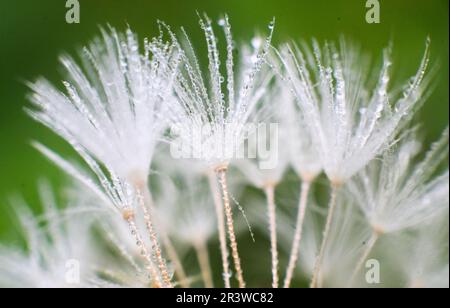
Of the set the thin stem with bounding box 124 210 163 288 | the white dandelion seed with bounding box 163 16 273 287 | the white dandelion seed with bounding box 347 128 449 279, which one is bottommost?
the thin stem with bounding box 124 210 163 288

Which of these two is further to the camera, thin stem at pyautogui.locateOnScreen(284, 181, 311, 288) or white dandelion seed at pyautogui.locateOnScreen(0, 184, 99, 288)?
white dandelion seed at pyautogui.locateOnScreen(0, 184, 99, 288)

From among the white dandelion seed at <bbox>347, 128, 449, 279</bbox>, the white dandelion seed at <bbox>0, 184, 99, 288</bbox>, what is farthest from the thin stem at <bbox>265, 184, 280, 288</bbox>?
the white dandelion seed at <bbox>0, 184, 99, 288</bbox>

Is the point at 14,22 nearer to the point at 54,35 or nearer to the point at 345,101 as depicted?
the point at 54,35

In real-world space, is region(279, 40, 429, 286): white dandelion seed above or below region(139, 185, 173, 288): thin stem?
above

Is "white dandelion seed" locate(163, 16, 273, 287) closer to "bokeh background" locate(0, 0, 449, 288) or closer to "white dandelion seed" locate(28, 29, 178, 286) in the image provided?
"white dandelion seed" locate(28, 29, 178, 286)

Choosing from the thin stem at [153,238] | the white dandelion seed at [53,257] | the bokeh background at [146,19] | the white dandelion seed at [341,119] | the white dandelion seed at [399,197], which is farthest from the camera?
the bokeh background at [146,19]

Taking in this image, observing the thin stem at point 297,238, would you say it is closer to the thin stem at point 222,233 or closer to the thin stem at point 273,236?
the thin stem at point 273,236

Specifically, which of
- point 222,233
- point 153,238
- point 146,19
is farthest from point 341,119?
point 146,19

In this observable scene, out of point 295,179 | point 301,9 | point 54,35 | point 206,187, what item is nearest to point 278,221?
point 295,179

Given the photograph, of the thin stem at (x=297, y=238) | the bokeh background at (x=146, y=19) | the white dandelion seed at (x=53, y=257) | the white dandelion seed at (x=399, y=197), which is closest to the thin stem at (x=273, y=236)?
the thin stem at (x=297, y=238)
